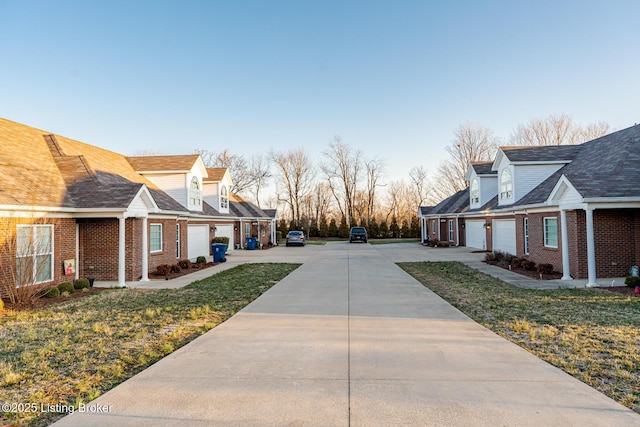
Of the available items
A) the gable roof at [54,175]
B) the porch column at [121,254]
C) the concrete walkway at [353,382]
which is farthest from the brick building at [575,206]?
the gable roof at [54,175]

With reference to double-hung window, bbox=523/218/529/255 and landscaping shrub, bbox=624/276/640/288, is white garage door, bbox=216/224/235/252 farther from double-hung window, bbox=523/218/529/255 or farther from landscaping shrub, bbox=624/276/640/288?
landscaping shrub, bbox=624/276/640/288

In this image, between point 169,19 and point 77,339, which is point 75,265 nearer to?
point 77,339

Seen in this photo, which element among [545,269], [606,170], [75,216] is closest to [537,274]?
[545,269]

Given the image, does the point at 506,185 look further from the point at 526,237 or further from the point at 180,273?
the point at 180,273

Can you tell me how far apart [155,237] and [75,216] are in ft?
11.7

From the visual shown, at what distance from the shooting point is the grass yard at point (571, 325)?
15.3 feet

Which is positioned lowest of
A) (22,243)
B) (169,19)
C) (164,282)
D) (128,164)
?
(164,282)

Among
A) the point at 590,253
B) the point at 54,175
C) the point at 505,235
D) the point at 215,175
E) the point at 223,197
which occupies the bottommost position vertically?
the point at 590,253

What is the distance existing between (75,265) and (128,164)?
8.73 m

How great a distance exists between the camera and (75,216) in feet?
41.5

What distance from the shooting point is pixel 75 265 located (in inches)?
507

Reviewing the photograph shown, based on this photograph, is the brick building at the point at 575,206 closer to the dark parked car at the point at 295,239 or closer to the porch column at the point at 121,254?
the porch column at the point at 121,254

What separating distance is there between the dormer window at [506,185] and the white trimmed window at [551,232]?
536 cm

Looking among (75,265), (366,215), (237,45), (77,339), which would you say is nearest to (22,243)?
(75,265)
